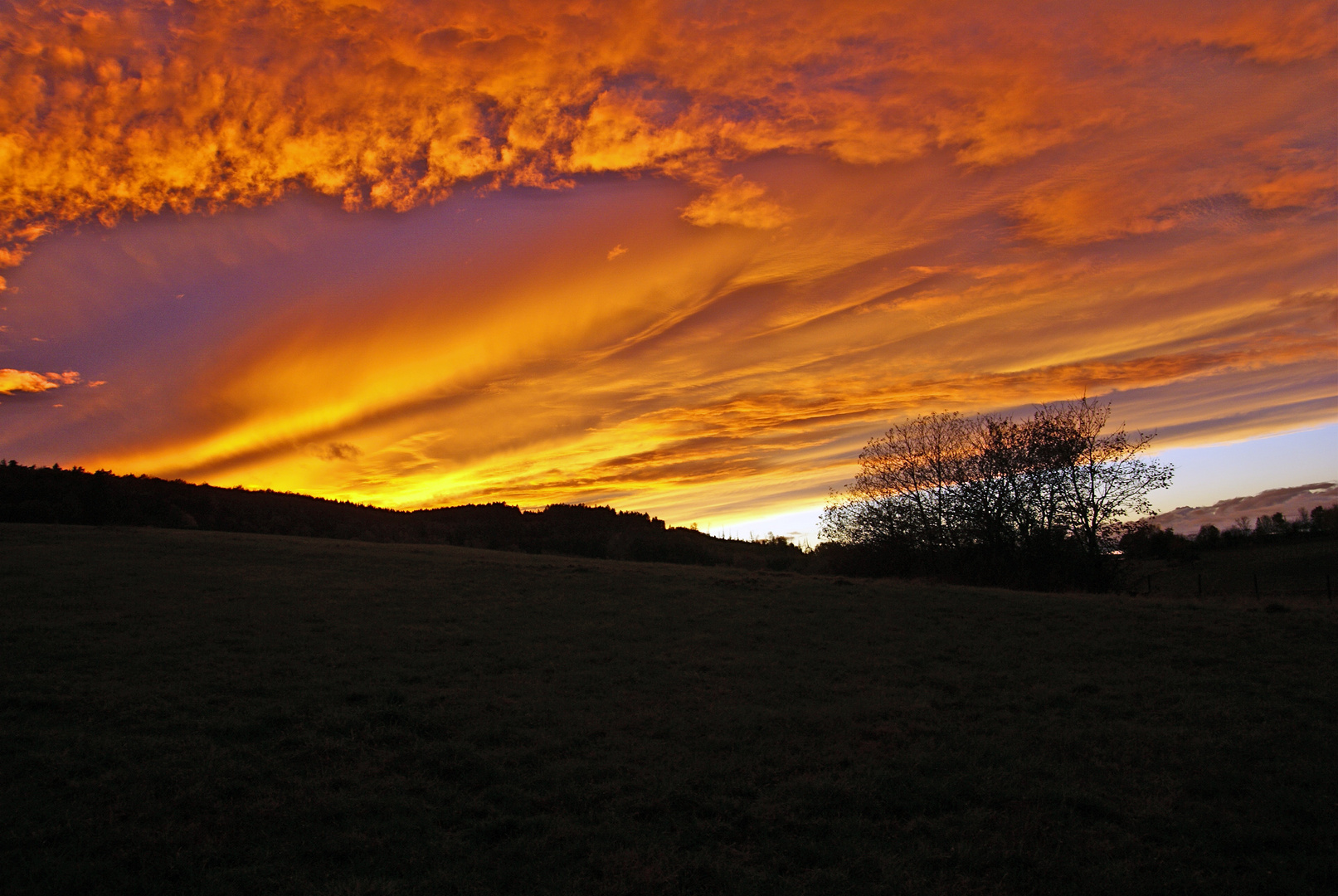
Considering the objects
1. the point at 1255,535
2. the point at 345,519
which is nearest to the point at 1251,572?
the point at 1255,535

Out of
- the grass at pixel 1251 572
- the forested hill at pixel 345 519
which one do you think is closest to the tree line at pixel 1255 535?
the grass at pixel 1251 572

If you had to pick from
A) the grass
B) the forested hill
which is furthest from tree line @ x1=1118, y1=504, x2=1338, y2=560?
the forested hill

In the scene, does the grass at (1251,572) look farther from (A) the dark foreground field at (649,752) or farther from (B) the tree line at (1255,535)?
(A) the dark foreground field at (649,752)

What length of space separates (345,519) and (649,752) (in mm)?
90535

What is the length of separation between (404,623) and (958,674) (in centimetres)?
1657

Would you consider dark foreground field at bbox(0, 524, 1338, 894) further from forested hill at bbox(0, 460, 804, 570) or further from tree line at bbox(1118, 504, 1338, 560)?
tree line at bbox(1118, 504, 1338, 560)

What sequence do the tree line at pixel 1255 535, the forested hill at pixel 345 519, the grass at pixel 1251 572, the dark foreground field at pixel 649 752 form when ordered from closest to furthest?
1. the dark foreground field at pixel 649 752
2. the grass at pixel 1251 572
3. the forested hill at pixel 345 519
4. the tree line at pixel 1255 535

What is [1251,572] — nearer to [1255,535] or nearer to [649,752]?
[1255,535]

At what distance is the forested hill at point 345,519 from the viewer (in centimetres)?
5969

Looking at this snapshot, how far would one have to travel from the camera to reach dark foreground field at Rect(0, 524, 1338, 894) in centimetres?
788

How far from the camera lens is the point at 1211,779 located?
10.1 meters

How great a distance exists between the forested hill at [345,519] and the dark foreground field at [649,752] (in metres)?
41.6

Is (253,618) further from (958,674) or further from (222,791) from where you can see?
(958,674)

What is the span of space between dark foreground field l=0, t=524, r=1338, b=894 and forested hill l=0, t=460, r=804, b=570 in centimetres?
4160
